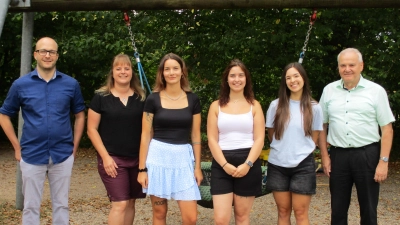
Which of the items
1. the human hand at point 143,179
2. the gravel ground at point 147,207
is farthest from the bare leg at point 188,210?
the gravel ground at point 147,207

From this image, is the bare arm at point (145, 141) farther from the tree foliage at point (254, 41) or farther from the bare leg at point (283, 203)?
the tree foliage at point (254, 41)

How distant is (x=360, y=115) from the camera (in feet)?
11.9

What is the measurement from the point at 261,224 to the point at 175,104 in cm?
234

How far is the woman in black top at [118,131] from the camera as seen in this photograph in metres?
3.65

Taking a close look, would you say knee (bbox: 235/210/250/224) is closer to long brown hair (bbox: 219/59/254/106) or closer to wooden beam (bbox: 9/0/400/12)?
long brown hair (bbox: 219/59/254/106)

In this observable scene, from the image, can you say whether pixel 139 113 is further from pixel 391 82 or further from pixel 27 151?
pixel 391 82

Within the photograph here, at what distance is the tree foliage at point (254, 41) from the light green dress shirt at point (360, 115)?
3.56 m

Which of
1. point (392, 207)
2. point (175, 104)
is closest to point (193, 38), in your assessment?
point (392, 207)

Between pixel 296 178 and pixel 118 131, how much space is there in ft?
4.50

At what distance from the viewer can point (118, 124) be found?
12.0 feet

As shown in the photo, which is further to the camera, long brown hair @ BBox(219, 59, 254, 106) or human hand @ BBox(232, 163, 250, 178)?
long brown hair @ BBox(219, 59, 254, 106)

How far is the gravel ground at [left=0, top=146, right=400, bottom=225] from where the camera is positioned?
17.9ft

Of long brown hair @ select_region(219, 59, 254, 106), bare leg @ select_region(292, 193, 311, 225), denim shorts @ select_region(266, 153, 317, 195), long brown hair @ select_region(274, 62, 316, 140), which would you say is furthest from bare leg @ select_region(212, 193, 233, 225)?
long brown hair @ select_region(219, 59, 254, 106)

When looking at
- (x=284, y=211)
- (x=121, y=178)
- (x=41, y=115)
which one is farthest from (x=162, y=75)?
(x=284, y=211)
